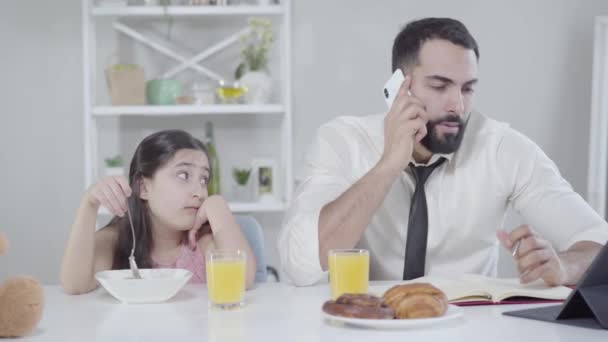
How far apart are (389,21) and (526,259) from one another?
7.04 ft

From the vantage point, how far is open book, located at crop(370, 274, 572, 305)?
1.50 meters

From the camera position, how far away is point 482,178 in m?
2.16

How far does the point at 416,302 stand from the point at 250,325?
272mm

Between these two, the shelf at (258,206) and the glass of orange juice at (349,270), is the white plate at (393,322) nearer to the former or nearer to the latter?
the glass of orange juice at (349,270)

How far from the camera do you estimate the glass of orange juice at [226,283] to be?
4.82 feet

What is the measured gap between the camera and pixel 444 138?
83.4 inches

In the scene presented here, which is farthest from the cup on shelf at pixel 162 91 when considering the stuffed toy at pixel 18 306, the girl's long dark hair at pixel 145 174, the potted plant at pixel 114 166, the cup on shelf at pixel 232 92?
the stuffed toy at pixel 18 306

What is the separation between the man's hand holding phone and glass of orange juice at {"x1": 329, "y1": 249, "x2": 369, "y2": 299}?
0.55 m

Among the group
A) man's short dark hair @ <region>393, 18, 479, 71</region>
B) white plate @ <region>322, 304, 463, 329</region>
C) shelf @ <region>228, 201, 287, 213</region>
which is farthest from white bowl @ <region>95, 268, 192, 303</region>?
shelf @ <region>228, 201, 287, 213</region>

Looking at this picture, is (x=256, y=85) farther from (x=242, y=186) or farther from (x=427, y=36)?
(x=427, y=36)

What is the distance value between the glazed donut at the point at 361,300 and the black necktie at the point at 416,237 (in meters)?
0.71

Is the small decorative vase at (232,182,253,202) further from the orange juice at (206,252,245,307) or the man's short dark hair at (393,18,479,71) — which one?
the orange juice at (206,252,245,307)

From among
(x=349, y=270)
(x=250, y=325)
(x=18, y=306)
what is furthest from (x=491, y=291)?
(x=18, y=306)

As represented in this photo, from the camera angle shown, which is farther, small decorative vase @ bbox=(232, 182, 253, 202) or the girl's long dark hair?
small decorative vase @ bbox=(232, 182, 253, 202)
